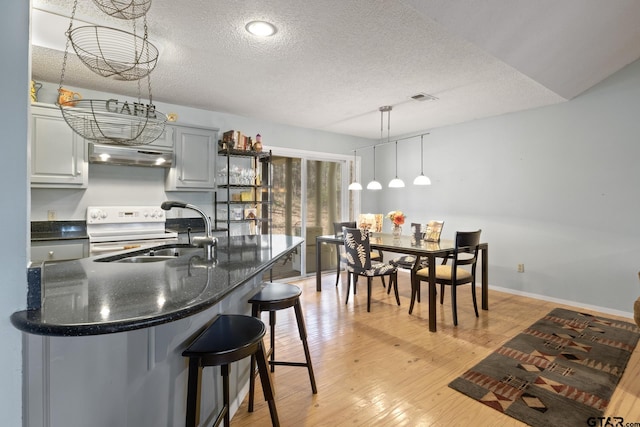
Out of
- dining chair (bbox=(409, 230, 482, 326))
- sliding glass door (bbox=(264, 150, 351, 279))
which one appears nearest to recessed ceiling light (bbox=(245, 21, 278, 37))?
dining chair (bbox=(409, 230, 482, 326))

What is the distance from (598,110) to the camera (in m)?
3.71

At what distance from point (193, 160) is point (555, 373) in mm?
3879

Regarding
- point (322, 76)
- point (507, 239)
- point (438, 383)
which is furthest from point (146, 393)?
point (507, 239)

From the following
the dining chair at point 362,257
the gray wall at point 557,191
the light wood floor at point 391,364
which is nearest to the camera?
the light wood floor at point 391,364

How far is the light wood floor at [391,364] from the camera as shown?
1910 millimetres

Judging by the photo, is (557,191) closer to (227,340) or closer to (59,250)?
(227,340)

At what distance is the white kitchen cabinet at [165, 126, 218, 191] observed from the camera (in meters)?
3.76

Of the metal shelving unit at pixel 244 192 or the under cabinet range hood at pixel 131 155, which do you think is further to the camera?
the metal shelving unit at pixel 244 192

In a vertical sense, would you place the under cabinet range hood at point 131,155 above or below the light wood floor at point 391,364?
above

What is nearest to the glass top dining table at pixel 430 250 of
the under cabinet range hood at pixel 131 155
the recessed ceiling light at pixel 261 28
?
the under cabinet range hood at pixel 131 155

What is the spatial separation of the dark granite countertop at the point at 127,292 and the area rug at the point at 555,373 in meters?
1.68

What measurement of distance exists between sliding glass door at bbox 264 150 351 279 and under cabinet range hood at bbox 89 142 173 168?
67.9 inches

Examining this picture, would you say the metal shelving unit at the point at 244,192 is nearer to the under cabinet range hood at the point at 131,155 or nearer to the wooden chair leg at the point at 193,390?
the under cabinet range hood at the point at 131,155

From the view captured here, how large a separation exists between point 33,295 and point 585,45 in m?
4.17
